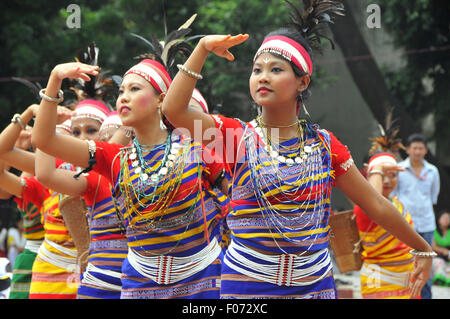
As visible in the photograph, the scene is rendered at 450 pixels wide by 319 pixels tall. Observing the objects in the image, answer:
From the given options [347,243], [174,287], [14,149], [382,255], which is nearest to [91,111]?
[14,149]

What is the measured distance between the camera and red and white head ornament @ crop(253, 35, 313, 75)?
3.37m

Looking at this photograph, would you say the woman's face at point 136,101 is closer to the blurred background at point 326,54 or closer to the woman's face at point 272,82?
the woman's face at point 272,82

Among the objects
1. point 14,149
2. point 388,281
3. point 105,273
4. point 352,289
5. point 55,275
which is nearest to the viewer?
point 105,273

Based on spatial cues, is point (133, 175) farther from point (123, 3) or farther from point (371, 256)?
point (123, 3)

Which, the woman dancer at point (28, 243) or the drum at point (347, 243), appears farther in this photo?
the woman dancer at point (28, 243)

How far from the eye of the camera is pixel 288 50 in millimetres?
3377

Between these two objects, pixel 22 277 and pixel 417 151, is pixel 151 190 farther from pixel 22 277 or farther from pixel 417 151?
pixel 417 151

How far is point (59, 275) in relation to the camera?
17.7 feet

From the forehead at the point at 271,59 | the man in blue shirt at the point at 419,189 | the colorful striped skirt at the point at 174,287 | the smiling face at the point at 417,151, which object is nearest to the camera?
the forehead at the point at 271,59

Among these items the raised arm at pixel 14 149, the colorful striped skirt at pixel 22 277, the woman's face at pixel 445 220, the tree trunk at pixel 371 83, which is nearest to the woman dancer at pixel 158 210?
the raised arm at pixel 14 149

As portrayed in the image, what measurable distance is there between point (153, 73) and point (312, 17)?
1008 mm

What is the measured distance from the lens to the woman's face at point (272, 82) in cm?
329
